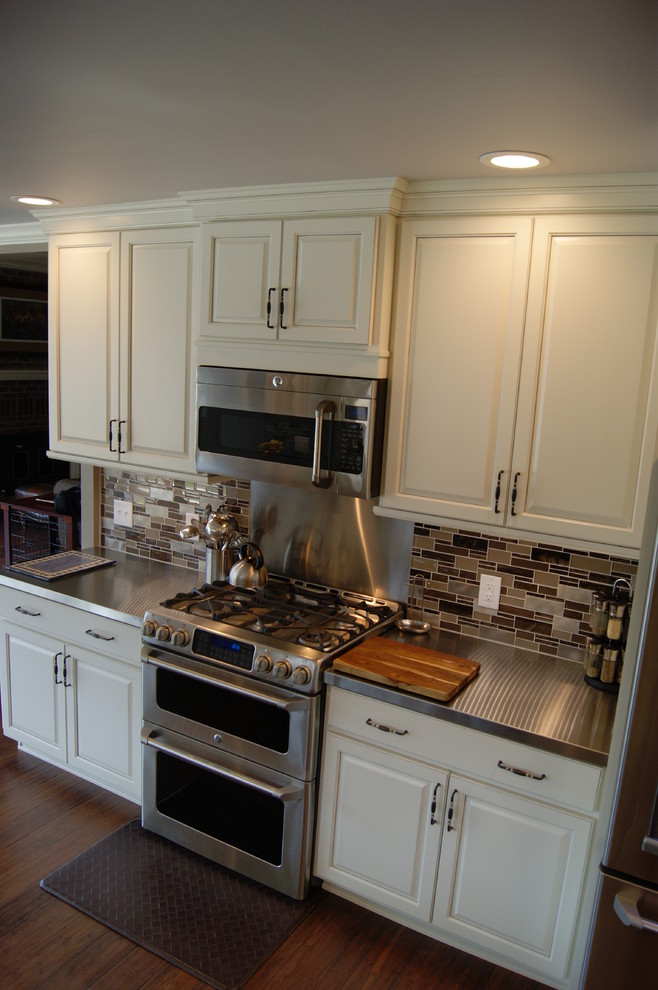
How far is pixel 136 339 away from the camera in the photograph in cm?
305

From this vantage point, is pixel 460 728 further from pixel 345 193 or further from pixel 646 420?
pixel 345 193

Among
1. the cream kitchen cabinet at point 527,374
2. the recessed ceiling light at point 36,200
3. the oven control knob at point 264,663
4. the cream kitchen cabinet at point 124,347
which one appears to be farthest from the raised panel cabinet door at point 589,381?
the recessed ceiling light at point 36,200

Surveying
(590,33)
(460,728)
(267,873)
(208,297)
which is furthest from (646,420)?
(267,873)

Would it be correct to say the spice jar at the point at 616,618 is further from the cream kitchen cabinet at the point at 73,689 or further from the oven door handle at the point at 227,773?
the cream kitchen cabinet at the point at 73,689

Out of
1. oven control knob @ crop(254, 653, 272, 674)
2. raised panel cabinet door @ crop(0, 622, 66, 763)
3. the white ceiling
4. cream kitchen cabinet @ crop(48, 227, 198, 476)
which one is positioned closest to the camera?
the white ceiling

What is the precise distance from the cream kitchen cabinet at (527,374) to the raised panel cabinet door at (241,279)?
0.46m

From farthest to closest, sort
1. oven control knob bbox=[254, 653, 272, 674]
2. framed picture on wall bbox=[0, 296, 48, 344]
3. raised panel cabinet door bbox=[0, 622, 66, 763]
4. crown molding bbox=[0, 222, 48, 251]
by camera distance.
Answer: framed picture on wall bbox=[0, 296, 48, 344] < crown molding bbox=[0, 222, 48, 251] < raised panel cabinet door bbox=[0, 622, 66, 763] < oven control knob bbox=[254, 653, 272, 674]

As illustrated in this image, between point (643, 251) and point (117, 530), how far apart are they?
2597mm

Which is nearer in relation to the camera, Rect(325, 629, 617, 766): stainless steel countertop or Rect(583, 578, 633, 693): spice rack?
Rect(325, 629, 617, 766): stainless steel countertop

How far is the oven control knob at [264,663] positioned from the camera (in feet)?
7.87

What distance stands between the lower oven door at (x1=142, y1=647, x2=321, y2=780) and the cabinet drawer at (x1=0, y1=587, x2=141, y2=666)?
0.47 feet

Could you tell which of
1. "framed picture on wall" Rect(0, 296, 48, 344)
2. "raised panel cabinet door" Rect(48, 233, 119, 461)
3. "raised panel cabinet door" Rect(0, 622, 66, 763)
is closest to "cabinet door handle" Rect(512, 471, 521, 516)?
"raised panel cabinet door" Rect(48, 233, 119, 461)

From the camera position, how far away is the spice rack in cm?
→ 227

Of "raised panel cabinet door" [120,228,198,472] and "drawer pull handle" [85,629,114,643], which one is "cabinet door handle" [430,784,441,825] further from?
"raised panel cabinet door" [120,228,198,472]
